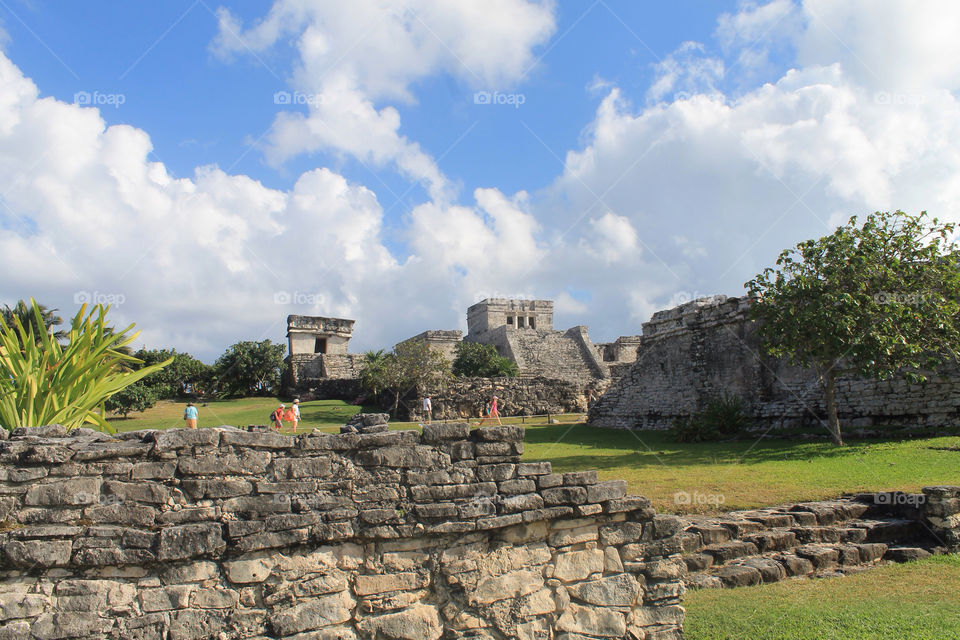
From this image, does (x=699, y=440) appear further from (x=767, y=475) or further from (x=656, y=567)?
(x=656, y=567)

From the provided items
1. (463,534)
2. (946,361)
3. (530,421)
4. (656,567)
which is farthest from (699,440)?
(463,534)

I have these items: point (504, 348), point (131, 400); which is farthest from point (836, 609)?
point (504, 348)

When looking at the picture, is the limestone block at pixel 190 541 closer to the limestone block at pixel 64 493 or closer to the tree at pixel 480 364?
the limestone block at pixel 64 493

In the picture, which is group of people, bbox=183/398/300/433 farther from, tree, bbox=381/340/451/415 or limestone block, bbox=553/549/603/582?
limestone block, bbox=553/549/603/582

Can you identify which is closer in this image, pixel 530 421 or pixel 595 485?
pixel 595 485

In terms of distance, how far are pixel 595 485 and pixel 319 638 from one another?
89.7 inches

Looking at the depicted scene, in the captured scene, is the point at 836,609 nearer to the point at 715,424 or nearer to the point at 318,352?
the point at 715,424

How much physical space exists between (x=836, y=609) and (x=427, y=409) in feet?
59.5

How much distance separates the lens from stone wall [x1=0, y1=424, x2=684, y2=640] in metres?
3.72

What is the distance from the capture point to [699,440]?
55.2 feet

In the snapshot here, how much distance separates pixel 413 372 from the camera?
25.8m

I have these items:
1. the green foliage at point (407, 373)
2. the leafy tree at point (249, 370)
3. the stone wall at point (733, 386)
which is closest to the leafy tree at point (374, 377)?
the green foliage at point (407, 373)

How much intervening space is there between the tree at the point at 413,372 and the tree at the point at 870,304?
14722 mm

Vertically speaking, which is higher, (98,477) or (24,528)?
(98,477)
